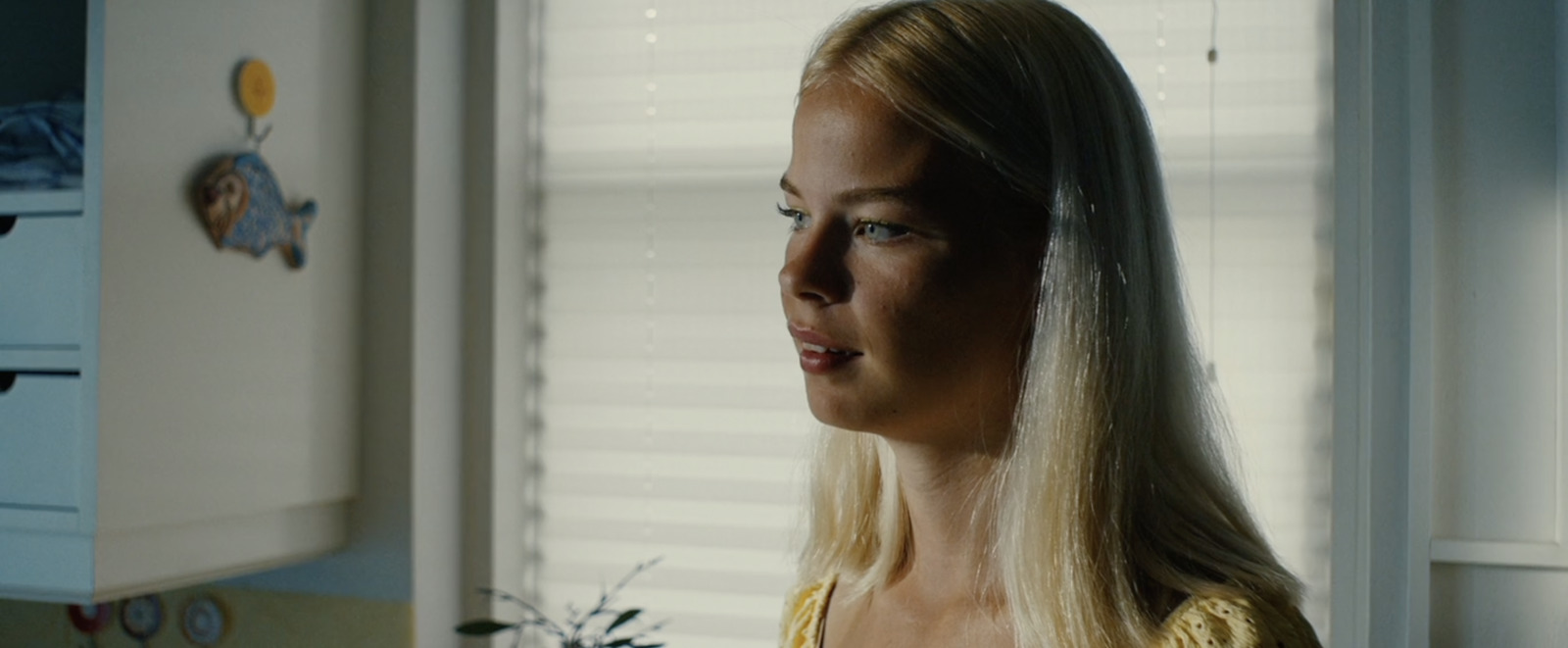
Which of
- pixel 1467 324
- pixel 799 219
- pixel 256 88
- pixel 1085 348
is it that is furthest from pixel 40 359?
pixel 1467 324

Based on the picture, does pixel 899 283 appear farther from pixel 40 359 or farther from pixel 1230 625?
pixel 40 359

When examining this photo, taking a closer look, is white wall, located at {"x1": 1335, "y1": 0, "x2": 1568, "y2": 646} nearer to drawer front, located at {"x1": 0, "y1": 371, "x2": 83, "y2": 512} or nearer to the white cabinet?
the white cabinet

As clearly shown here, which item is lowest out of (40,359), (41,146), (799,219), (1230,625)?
(1230,625)

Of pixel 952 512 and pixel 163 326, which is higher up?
pixel 163 326

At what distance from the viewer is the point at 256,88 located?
1.66 m

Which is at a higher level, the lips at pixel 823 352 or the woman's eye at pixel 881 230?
the woman's eye at pixel 881 230

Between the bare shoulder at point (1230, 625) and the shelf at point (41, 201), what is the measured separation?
126cm

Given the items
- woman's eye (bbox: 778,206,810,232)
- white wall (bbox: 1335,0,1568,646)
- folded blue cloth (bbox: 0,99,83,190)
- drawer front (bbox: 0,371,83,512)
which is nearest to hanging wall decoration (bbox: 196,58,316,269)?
folded blue cloth (bbox: 0,99,83,190)

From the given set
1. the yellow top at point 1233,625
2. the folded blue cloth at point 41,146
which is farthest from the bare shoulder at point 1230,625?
the folded blue cloth at point 41,146

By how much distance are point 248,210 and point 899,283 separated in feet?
3.81

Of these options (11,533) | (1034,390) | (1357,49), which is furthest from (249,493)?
(1357,49)

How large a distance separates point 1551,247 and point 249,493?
5.37ft

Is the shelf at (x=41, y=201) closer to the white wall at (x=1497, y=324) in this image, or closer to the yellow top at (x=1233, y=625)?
the yellow top at (x=1233, y=625)

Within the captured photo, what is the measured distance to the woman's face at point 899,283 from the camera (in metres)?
0.74
